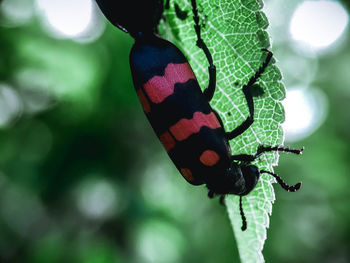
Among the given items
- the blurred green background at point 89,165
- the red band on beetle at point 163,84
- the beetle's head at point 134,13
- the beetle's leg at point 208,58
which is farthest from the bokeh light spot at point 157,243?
the beetle's head at point 134,13

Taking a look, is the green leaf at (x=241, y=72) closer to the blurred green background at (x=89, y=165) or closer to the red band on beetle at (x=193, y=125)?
the red band on beetle at (x=193, y=125)

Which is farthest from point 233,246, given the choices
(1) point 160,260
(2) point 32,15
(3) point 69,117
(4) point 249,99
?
(2) point 32,15

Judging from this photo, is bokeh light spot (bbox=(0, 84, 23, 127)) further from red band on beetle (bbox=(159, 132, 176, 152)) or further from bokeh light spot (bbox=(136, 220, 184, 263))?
red band on beetle (bbox=(159, 132, 176, 152))

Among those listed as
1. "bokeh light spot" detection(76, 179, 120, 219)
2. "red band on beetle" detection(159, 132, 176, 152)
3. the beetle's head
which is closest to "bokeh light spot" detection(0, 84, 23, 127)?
"bokeh light spot" detection(76, 179, 120, 219)

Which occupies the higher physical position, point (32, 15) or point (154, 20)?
point (154, 20)

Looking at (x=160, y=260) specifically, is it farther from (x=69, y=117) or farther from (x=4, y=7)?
(x=4, y=7)

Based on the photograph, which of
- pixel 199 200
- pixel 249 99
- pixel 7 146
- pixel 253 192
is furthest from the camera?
pixel 199 200

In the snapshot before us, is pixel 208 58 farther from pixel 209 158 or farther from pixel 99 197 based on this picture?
pixel 99 197

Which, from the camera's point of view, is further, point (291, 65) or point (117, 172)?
point (291, 65)
